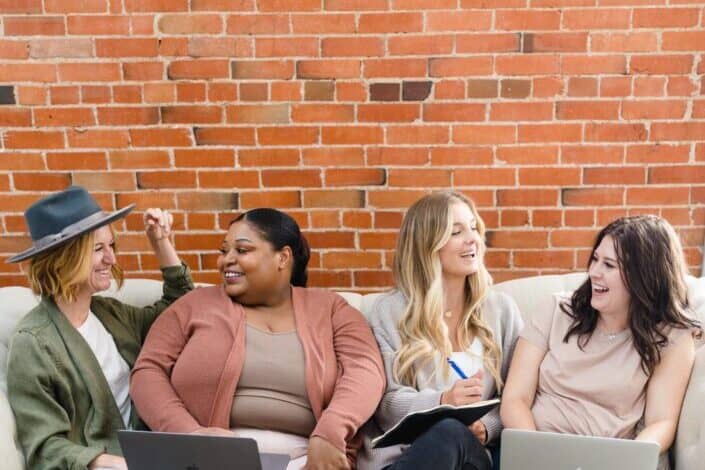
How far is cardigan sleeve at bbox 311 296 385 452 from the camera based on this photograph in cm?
191

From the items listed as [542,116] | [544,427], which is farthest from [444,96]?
[544,427]

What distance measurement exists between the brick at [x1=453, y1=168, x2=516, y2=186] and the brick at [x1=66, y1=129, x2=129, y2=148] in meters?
1.19

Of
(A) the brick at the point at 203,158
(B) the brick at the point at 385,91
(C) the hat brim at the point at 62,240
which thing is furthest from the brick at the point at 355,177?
(C) the hat brim at the point at 62,240

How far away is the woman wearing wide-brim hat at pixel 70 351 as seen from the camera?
1.86 meters

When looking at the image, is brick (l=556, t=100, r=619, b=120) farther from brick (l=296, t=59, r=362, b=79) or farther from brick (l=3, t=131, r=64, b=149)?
brick (l=3, t=131, r=64, b=149)

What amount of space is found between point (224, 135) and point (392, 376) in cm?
105

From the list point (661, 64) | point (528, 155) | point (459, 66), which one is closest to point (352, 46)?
point (459, 66)

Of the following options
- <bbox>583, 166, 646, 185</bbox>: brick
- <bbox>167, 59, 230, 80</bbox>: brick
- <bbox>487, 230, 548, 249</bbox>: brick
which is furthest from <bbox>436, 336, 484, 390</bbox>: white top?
<bbox>167, 59, 230, 80</bbox>: brick

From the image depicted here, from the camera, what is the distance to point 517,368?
205 cm

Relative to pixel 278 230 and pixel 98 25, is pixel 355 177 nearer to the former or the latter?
pixel 278 230

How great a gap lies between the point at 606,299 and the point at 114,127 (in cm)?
173

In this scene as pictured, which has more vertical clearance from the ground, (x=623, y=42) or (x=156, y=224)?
(x=623, y=42)

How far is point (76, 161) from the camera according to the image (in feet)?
8.27

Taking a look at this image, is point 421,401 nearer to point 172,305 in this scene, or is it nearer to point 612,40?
point 172,305
